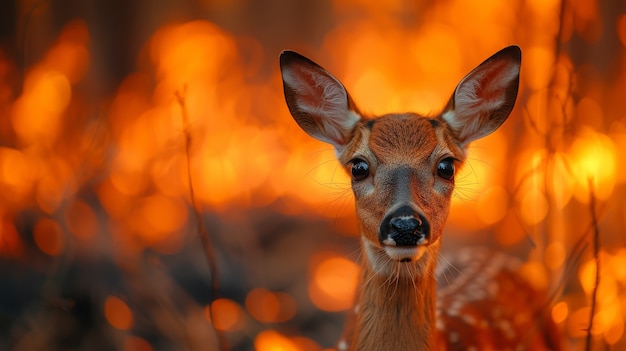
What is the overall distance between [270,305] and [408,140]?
7.36ft

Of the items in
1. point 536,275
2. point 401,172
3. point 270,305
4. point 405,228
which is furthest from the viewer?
point 270,305

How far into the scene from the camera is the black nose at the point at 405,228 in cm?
184

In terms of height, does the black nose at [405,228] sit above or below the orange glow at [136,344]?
above

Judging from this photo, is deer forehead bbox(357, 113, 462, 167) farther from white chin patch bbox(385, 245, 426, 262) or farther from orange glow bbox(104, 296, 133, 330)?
orange glow bbox(104, 296, 133, 330)

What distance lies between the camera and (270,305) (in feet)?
13.5

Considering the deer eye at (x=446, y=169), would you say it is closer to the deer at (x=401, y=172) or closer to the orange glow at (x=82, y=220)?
the deer at (x=401, y=172)

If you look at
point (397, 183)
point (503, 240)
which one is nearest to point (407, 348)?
point (397, 183)

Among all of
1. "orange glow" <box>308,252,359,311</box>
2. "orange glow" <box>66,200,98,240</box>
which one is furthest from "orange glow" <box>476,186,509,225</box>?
"orange glow" <box>66,200,98,240</box>

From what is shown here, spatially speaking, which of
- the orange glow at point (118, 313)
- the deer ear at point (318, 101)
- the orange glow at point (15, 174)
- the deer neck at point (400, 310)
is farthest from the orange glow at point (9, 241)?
the deer neck at point (400, 310)

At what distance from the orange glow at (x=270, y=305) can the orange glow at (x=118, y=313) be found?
0.69 m

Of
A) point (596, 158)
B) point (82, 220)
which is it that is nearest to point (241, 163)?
point (82, 220)

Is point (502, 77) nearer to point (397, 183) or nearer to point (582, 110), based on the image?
point (397, 183)

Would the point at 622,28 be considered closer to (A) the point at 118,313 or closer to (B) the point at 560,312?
(B) the point at 560,312

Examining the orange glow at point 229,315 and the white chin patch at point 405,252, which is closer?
the white chin patch at point 405,252
